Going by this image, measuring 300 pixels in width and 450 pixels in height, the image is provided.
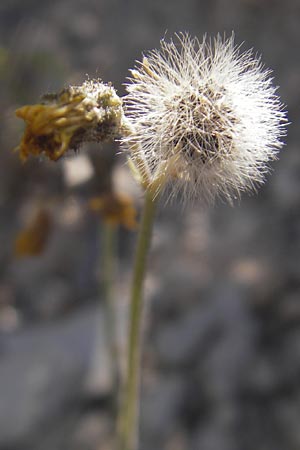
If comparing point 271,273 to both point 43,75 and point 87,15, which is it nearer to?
point 43,75

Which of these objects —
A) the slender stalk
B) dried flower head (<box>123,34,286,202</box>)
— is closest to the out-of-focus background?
the slender stalk

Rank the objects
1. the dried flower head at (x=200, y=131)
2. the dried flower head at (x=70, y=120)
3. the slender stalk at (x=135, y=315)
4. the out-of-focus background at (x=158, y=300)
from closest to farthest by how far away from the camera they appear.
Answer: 1. the dried flower head at (x=70, y=120)
2. the dried flower head at (x=200, y=131)
3. the slender stalk at (x=135, y=315)
4. the out-of-focus background at (x=158, y=300)

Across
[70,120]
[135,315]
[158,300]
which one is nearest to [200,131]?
[70,120]

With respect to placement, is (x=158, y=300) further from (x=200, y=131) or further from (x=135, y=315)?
(x=200, y=131)

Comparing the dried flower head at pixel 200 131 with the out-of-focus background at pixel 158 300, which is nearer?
the dried flower head at pixel 200 131

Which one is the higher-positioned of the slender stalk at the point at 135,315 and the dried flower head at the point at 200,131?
the dried flower head at the point at 200,131

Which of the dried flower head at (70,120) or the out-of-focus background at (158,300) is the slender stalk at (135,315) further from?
the out-of-focus background at (158,300)

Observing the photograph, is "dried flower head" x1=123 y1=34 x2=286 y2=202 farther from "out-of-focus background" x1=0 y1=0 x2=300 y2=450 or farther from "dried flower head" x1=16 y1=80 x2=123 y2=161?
"out-of-focus background" x1=0 y1=0 x2=300 y2=450

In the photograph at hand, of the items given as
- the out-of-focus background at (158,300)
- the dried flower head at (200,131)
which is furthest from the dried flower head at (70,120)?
the out-of-focus background at (158,300)

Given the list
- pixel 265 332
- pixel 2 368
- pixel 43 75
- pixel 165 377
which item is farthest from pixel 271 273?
pixel 43 75
